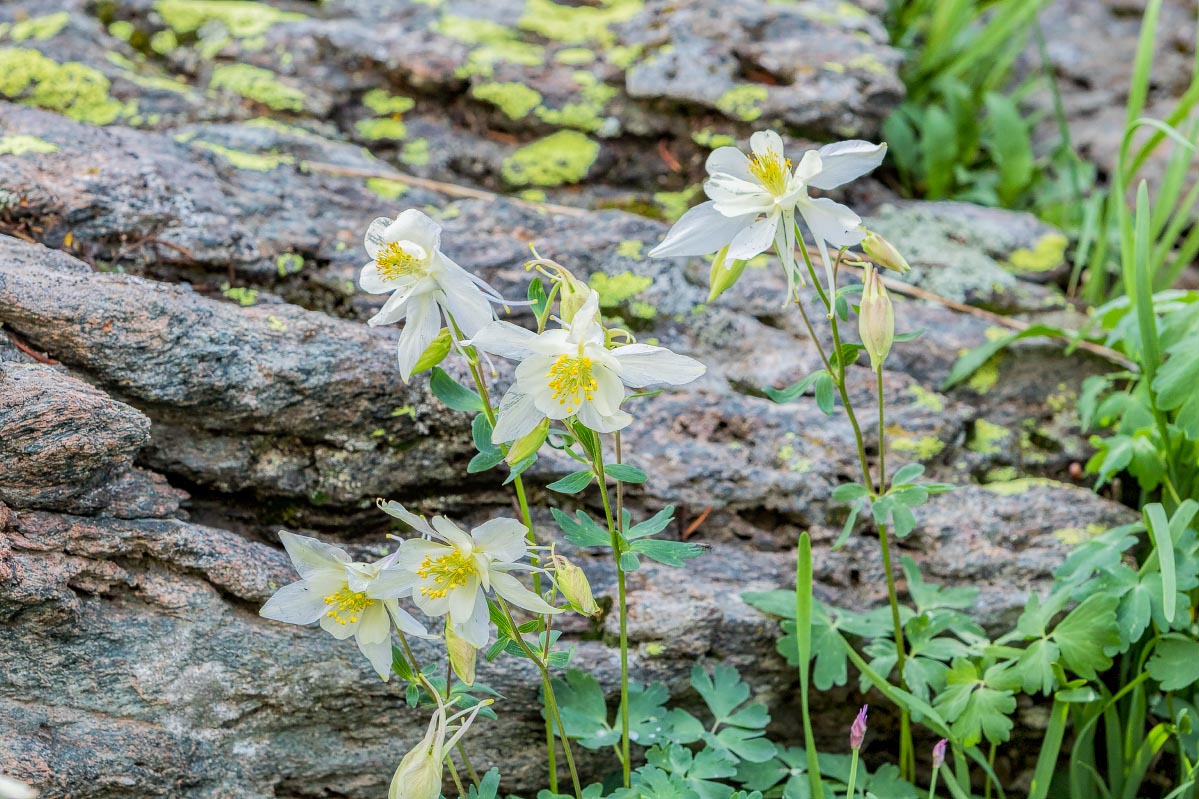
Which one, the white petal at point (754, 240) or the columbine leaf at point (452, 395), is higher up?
the white petal at point (754, 240)

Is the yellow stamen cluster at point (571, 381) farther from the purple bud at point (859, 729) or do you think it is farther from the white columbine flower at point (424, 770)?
the purple bud at point (859, 729)

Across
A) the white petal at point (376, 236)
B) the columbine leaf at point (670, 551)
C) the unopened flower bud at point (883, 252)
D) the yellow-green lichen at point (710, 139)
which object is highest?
the white petal at point (376, 236)

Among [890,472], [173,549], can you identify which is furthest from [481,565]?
[890,472]

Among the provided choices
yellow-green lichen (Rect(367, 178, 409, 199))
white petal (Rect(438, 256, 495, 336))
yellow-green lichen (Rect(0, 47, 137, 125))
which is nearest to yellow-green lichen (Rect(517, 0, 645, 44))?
yellow-green lichen (Rect(367, 178, 409, 199))

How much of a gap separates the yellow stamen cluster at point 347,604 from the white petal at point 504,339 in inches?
17.4

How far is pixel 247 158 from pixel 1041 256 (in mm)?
2424

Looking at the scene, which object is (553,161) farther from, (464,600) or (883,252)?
(464,600)

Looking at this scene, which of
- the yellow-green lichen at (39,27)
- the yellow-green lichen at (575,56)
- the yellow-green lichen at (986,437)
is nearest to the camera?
the yellow-green lichen at (986,437)

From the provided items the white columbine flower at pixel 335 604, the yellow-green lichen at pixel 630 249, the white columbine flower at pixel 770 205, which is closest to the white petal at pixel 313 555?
the white columbine flower at pixel 335 604

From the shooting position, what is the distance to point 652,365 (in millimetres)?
1308

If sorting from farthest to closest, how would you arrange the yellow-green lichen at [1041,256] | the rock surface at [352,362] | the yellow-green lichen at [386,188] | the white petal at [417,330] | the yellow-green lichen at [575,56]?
1. the yellow-green lichen at [575,56]
2. the yellow-green lichen at [1041,256]
3. the yellow-green lichen at [386,188]
4. the rock surface at [352,362]
5. the white petal at [417,330]

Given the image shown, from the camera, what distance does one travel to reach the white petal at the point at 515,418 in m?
A: 1.33

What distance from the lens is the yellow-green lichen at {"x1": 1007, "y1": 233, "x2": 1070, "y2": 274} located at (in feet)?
9.54

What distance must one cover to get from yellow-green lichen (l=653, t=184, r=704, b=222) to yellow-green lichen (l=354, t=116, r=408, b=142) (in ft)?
2.78
